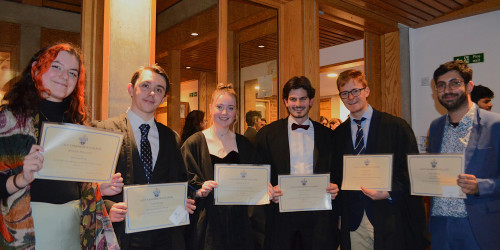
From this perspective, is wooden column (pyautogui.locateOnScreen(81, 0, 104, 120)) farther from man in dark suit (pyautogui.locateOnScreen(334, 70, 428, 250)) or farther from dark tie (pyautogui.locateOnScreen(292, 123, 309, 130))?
man in dark suit (pyautogui.locateOnScreen(334, 70, 428, 250))

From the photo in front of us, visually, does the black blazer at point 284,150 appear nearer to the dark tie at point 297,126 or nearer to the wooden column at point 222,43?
the dark tie at point 297,126

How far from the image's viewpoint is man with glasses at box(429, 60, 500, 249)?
2410 mm

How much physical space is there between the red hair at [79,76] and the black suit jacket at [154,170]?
29cm

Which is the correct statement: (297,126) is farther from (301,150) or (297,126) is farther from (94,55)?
(94,55)

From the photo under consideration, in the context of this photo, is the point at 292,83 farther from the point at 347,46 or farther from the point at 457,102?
the point at 347,46

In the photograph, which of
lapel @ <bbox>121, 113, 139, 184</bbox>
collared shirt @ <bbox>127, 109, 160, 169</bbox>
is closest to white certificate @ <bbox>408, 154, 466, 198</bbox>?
collared shirt @ <bbox>127, 109, 160, 169</bbox>

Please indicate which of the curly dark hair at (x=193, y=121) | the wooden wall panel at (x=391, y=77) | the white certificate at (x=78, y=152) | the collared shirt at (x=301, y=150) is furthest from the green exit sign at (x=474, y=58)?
the white certificate at (x=78, y=152)

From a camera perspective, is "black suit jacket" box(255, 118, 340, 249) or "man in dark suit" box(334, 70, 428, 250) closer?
"man in dark suit" box(334, 70, 428, 250)

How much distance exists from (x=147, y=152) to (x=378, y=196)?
1655 mm

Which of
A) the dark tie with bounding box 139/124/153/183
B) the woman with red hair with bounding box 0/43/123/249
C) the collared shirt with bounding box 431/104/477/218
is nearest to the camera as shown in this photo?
the woman with red hair with bounding box 0/43/123/249

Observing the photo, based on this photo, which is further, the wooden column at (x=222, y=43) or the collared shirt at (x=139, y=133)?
the wooden column at (x=222, y=43)

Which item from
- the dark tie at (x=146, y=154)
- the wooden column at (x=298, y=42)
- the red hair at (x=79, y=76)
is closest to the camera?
the red hair at (x=79, y=76)

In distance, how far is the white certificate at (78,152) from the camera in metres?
1.63

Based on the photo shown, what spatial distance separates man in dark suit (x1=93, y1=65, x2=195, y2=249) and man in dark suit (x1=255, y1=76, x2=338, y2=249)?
0.80 m
